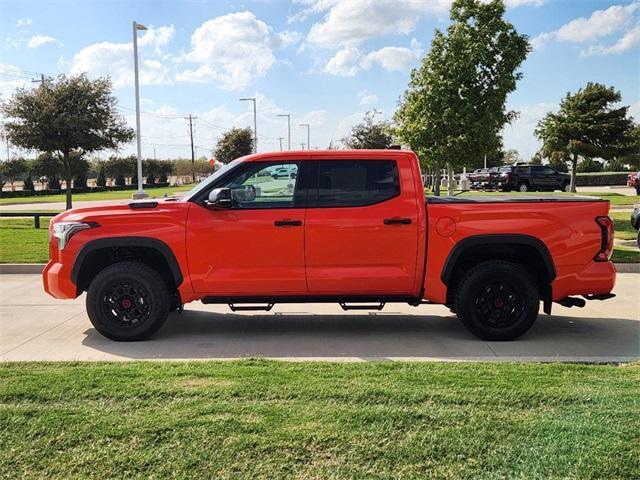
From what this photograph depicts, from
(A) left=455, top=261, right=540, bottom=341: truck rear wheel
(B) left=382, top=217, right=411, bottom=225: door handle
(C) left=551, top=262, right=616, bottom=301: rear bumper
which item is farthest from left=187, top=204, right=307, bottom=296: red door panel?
(C) left=551, top=262, right=616, bottom=301: rear bumper

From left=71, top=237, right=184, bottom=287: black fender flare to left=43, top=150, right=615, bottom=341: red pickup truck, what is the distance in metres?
0.01

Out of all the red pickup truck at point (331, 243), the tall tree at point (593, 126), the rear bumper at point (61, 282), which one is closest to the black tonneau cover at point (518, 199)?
the red pickup truck at point (331, 243)

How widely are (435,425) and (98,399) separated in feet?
7.33

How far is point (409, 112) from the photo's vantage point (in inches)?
683

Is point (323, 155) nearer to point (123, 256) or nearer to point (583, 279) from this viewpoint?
point (123, 256)

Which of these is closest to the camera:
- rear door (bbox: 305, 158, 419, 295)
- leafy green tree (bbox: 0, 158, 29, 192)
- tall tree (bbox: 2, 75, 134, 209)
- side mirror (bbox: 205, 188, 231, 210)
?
side mirror (bbox: 205, 188, 231, 210)

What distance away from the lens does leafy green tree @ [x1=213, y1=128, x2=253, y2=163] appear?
65.0 meters

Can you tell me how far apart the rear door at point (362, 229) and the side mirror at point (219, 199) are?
80 centimetres

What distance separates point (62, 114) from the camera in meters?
19.9

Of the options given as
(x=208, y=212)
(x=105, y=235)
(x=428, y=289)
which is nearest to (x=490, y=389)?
(x=428, y=289)

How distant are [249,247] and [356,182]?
1268mm

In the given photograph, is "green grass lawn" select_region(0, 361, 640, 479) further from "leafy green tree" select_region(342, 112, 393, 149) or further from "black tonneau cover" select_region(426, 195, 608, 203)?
"leafy green tree" select_region(342, 112, 393, 149)

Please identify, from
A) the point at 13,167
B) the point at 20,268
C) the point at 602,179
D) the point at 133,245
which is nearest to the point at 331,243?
the point at 133,245

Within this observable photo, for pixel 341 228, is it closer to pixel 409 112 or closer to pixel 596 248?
pixel 596 248
